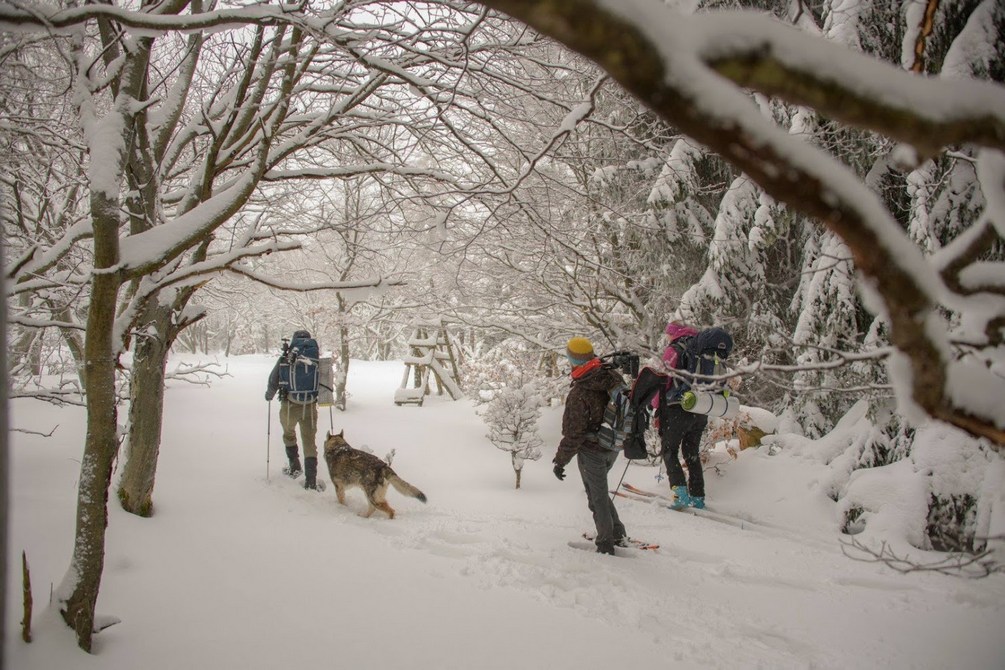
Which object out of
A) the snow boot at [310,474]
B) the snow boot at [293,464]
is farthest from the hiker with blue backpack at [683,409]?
the snow boot at [293,464]

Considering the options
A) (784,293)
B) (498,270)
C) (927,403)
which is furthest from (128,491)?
(784,293)

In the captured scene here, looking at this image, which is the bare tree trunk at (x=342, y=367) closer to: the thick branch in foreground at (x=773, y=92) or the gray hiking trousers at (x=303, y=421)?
the gray hiking trousers at (x=303, y=421)

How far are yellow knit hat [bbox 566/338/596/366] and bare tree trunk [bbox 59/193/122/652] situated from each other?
3.27 meters

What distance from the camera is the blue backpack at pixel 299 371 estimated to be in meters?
6.61

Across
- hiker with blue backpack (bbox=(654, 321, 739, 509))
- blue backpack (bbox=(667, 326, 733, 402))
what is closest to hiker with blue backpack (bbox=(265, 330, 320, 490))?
hiker with blue backpack (bbox=(654, 321, 739, 509))

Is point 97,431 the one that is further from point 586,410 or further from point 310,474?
point 310,474

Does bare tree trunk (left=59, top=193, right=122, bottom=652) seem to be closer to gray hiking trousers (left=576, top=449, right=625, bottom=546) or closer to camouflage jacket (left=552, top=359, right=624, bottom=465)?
camouflage jacket (left=552, top=359, right=624, bottom=465)

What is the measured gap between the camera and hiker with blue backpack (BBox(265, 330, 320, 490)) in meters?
6.57

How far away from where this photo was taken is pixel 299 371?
6648 millimetres

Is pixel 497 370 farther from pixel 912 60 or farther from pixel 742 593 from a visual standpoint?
pixel 912 60

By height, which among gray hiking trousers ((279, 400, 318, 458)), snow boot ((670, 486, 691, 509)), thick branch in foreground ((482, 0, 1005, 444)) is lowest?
snow boot ((670, 486, 691, 509))

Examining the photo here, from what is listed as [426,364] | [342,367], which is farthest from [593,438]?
[426,364]

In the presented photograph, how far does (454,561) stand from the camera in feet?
14.0

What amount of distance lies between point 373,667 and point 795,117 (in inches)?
267
